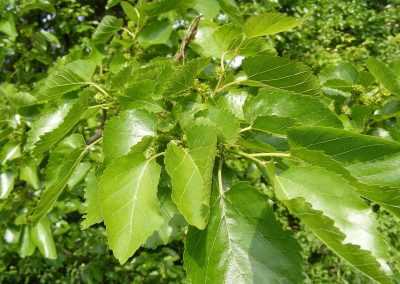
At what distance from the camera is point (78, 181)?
1.03 meters

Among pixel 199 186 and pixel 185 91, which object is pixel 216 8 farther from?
pixel 199 186

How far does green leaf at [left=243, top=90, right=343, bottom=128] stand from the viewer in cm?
67

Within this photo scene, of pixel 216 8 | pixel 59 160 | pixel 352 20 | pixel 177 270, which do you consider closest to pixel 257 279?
pixel 59 160

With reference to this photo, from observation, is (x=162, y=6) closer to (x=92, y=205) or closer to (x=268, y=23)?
(x=268, y=23)

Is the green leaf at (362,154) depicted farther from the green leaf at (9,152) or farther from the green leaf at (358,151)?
the green leaf at (9,152)

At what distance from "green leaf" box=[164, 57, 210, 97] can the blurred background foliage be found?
44 cm

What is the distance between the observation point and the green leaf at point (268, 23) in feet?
2.23

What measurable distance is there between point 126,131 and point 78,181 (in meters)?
0.39

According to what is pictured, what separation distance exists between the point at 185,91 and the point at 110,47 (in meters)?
0.59

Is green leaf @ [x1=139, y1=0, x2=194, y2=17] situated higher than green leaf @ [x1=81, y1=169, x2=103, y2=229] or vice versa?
green leaf @ [x1=139, y1=0, x2=194, y2=17]

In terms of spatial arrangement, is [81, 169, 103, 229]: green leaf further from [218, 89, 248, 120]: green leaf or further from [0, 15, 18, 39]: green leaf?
[0, 15, 18, 39]: green leaf

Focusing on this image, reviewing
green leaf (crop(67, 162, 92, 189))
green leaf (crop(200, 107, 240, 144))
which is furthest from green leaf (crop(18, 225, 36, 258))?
green leaf (crop(200, 107, 240, 144))

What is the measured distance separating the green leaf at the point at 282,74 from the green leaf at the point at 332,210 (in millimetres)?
199

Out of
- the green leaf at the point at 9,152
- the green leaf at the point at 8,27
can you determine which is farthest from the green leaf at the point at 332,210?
the green leaf at the point at 8,27
